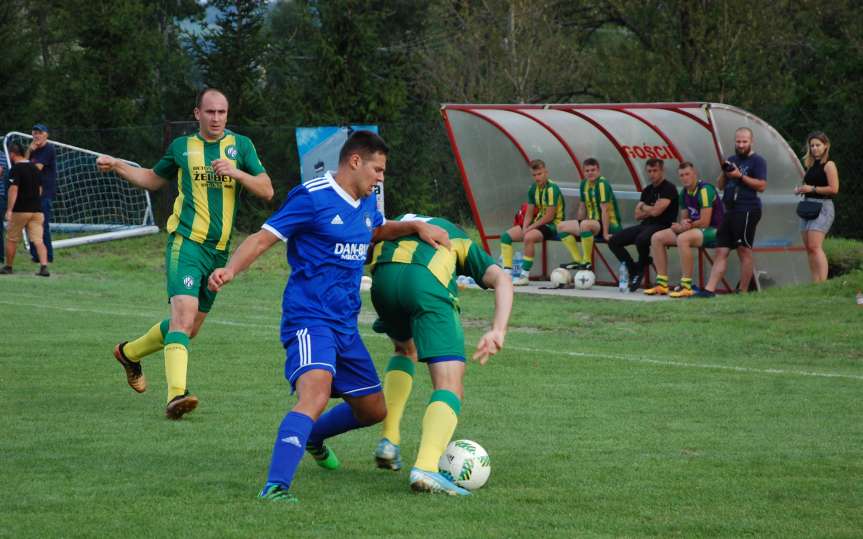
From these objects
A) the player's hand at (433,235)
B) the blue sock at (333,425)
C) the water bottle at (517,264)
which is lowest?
the water bottle at (517,264)

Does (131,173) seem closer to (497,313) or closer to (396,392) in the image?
(396,392)

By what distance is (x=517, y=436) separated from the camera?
7.61 metres

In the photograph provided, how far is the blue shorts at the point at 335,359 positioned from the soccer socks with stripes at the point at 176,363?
2073mm

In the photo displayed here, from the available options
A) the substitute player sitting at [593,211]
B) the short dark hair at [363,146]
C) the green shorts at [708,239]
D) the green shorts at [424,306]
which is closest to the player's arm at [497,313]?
the green shorts at [424,306]

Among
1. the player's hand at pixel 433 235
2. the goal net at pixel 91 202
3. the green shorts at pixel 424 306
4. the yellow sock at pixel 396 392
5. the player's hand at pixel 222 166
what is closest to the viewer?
the green shorts at pixel 424 306

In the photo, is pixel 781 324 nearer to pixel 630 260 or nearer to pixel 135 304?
pixel 630 260

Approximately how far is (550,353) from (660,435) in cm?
417

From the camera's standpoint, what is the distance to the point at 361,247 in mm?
6133

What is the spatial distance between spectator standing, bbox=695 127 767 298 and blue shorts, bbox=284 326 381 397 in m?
10.7

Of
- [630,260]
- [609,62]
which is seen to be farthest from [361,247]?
[609,62]

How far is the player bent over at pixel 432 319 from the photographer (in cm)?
605

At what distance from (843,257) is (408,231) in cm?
1380

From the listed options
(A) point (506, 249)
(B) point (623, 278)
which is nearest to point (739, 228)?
(B) point (623, 278)

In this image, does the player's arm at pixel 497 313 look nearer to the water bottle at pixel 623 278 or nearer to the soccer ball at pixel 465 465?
the soccer ball at pixel 465 465
